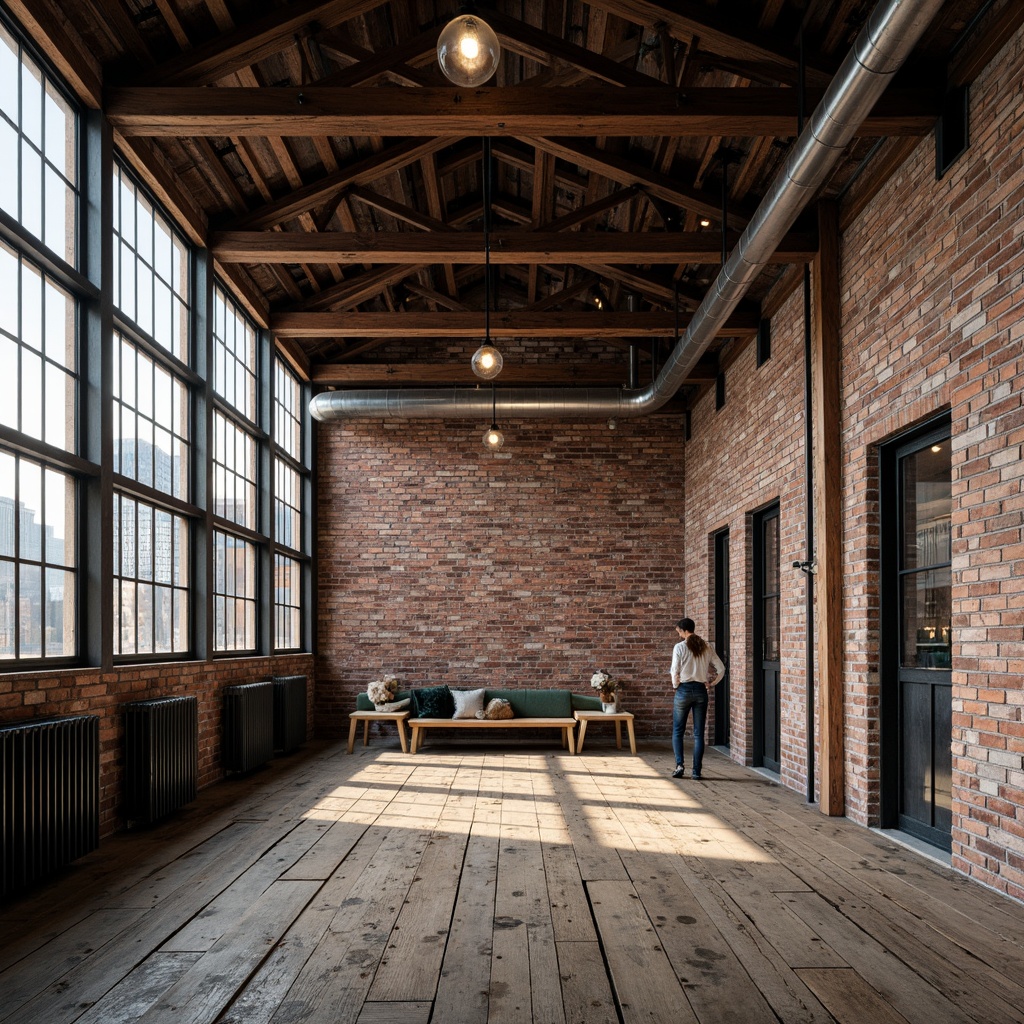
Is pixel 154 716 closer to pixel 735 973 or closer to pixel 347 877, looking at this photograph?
pixel 347 877

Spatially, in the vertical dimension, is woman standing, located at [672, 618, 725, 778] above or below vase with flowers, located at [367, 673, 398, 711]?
above

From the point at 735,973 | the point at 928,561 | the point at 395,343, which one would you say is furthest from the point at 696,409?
the point at 735,973

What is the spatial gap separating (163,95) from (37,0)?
82 cm

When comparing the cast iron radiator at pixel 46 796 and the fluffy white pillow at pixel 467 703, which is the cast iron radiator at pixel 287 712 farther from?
the cast iron radiator at pixel 46 796

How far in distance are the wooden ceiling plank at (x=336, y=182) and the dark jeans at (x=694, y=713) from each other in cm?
507

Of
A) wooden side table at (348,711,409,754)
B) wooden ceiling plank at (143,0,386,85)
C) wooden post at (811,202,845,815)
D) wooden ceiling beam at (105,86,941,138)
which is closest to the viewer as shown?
wooden ceiling beam at (105,86,941,138)

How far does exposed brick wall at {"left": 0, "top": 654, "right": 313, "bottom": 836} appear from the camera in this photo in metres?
4.63

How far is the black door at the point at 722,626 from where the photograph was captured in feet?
33.7

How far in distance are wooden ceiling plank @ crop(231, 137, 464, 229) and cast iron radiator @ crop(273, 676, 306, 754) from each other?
171 inches

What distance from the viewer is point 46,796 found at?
4.50 m

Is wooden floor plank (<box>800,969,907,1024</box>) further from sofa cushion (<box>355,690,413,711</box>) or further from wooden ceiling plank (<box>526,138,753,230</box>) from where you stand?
sofa cushion (<box>355,690,413,711</box>)

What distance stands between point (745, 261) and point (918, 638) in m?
Answer: 2.55

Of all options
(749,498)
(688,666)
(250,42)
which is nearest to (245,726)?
(688,666)

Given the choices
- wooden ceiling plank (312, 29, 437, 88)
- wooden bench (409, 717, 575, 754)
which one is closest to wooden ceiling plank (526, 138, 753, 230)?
wooden ceiling plank (312, 29, 437, 88)
